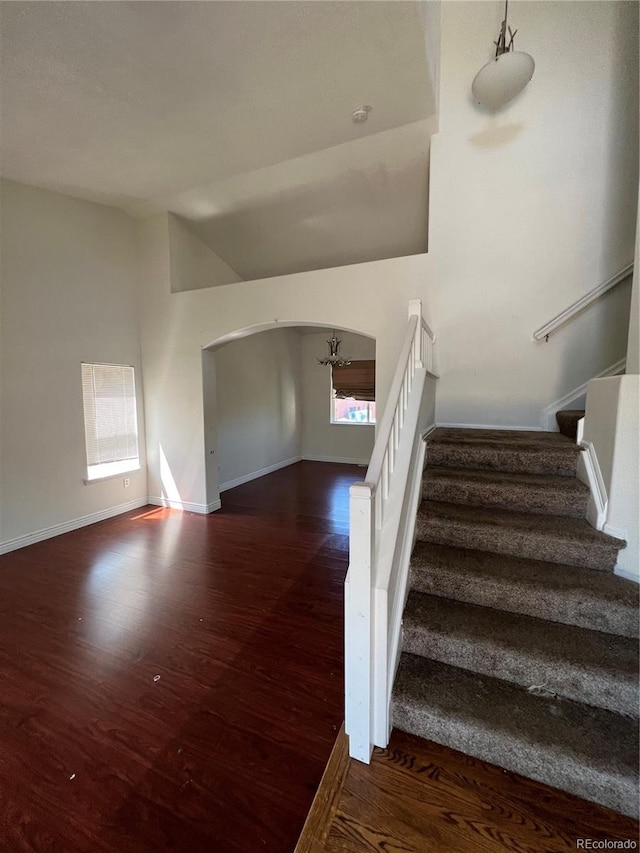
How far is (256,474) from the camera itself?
6672 mm

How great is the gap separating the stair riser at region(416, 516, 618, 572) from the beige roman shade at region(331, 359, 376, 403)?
16.3 ft

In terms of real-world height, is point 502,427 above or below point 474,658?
above

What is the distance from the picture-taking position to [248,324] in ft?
13.7

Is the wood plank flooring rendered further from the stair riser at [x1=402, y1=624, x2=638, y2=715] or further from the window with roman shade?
the window with roman shade

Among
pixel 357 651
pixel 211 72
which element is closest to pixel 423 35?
pixel 211 72

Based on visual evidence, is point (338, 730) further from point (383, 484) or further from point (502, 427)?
point (502, 427)

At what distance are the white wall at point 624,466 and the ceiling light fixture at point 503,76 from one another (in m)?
2.54

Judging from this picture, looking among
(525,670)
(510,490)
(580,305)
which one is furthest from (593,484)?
(580,305)

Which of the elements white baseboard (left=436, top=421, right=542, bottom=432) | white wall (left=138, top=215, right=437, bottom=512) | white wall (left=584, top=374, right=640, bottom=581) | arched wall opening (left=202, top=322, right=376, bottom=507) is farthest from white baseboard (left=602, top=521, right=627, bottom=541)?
arched wall opening (left=202, top=322, right=376, bottom=507)

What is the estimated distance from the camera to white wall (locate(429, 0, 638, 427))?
296cm

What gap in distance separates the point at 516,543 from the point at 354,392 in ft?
17.7

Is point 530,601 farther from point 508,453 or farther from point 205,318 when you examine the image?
point 205,318

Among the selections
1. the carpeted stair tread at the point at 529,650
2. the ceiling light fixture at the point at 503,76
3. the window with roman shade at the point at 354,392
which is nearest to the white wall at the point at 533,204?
the ceiling light fixture at the point at 503,76

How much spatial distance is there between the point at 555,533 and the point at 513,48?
4.39 metres
